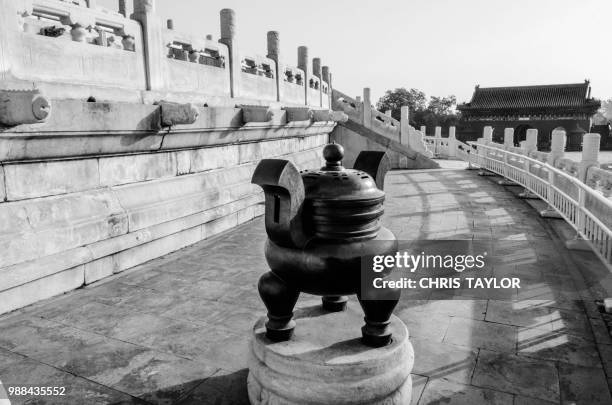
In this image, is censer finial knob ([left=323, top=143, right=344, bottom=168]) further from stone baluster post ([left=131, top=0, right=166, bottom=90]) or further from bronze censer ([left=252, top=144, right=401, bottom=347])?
stone baluster post ([left=131, top=0, right=166, bottom=90])

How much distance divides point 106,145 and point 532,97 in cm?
3463

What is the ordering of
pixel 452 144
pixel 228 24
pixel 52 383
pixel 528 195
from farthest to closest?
1. pixel 452 144
2. pixel 528 195
3. pixel 228 24
4. pixel 52 383

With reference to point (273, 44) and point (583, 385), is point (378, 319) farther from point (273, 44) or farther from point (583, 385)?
point (273, 44)

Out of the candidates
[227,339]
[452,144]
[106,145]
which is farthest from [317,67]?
[227,339]

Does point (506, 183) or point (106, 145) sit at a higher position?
point (106, 145)

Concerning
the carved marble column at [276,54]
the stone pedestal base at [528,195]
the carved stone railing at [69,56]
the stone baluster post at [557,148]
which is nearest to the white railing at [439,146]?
the stone pedestal base at [528,195]

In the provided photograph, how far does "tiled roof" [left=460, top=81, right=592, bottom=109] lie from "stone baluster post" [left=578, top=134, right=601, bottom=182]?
28.0m

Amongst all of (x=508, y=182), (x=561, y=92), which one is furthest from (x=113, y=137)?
(x=561, y=92)

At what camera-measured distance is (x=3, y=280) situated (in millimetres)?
4059

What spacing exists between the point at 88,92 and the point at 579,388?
5460 millimetres

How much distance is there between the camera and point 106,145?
5.34 meters

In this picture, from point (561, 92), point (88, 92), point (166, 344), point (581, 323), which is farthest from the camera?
point (561, 92)

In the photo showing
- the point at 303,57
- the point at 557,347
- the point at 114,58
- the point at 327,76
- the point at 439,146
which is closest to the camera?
the point at 557,347

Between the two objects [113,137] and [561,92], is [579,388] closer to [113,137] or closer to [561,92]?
[113,137]
